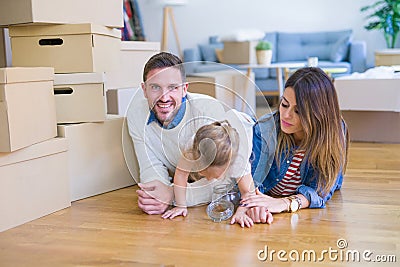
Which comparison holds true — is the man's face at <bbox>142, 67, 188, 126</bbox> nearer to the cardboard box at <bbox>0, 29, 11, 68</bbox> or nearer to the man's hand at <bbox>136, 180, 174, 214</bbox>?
the man's hand at <bbox>136, 180, 174, 214</bbox>

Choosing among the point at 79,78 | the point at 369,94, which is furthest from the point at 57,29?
the point at 369,94

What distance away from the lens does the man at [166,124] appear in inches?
55.7

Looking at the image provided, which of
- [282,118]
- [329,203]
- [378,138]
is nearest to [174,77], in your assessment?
[282,118]

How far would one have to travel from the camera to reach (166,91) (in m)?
1.42

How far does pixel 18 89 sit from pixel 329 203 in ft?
2.91

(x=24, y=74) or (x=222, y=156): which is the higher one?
(x=24, y=74)

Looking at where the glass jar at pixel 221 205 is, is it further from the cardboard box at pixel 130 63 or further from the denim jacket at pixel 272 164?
the cardboard box at pixel 130 63

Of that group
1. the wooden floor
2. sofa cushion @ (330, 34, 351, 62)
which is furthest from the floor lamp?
the wooden floor

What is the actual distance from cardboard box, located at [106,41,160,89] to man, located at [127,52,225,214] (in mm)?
425

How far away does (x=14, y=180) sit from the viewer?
1.33 meters

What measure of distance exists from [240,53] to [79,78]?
209 centimetres

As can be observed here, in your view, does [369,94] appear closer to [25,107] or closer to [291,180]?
[291,180]

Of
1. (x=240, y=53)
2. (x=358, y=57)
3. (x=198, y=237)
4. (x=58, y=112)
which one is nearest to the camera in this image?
(x=198, y=237)

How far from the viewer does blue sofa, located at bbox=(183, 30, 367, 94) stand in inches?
161
